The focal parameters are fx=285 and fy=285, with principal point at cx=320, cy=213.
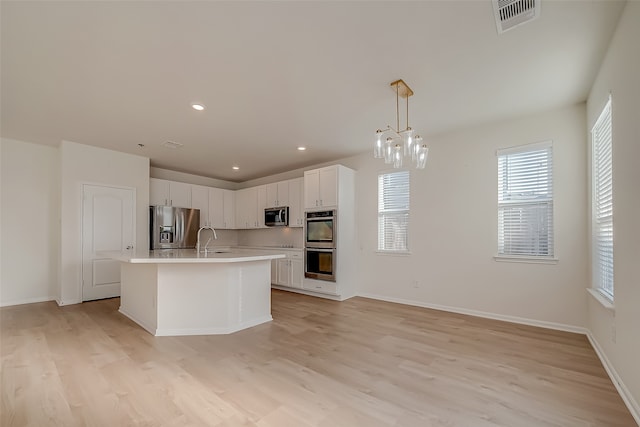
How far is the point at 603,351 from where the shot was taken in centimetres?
259

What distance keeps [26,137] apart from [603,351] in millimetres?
7709

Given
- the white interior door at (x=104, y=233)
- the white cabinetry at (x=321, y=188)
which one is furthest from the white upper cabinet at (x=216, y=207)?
the white cabinetry at (x=321, y=188)

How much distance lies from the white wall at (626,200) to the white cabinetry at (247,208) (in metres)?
5.86

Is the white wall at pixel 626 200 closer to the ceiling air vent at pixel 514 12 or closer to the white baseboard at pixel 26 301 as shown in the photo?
the ceiling air vent at pixel 514 12

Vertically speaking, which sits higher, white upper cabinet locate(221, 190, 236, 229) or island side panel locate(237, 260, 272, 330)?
white upper cabinet locate(221, 190, 236, 229)

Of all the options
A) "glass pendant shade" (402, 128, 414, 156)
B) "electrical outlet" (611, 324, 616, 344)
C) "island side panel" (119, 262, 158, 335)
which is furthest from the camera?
"island side panel" (119, 262, 158, 335)

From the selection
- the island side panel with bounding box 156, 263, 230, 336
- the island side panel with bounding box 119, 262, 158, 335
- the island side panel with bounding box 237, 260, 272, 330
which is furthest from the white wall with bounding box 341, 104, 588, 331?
the island side panel with bounding box 119, 262, 158, 335

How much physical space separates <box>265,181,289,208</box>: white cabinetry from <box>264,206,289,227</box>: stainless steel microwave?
12cm

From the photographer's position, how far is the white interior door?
473 cm

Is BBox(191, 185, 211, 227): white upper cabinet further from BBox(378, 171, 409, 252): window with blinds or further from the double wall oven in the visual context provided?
BBox(378, 171, 409, 252): window with blinds

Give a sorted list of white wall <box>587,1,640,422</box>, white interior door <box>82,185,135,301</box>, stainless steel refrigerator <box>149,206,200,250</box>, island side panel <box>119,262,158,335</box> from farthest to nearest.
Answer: stainless steel refrigerator <box>149,206,200,250</box> < white interior door <box>82,185,135,301</box> < island side panel <box>119,262,158,335</box> < white wall <box>587,1,640,422</box>

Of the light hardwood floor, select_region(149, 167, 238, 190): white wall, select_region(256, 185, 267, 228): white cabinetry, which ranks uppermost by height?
select_region(149, 167, 238, 190): white wall

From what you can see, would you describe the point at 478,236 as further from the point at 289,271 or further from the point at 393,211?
the point at 289,271

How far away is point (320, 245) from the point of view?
5.14m
